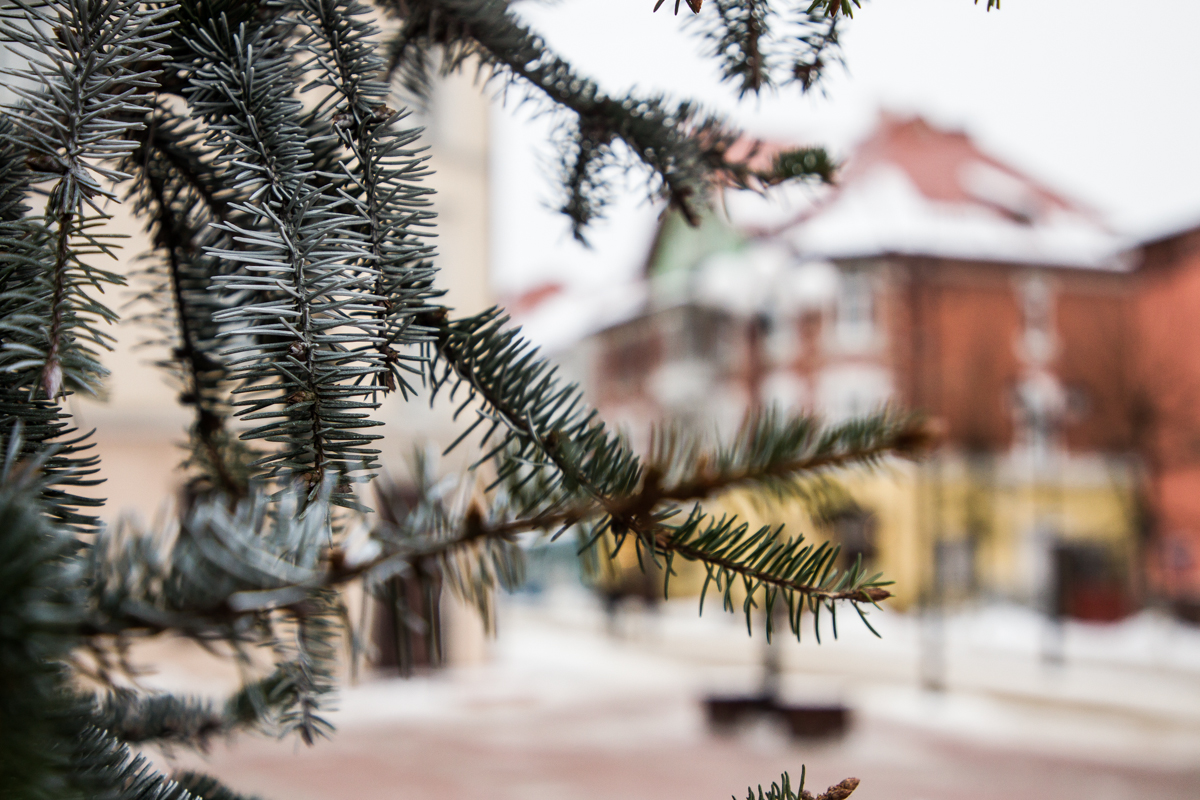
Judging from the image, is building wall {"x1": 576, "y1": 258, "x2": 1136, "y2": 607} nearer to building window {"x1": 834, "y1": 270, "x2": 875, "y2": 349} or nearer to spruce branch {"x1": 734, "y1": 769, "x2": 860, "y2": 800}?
building window {"x1": 834, "y1": 270, "x2": 875, "y2": 349}

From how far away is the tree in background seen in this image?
47 cm

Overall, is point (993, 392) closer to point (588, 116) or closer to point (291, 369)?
point (588, 116)

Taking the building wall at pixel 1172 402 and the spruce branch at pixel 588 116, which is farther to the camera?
the building wall at pixel 1172 402

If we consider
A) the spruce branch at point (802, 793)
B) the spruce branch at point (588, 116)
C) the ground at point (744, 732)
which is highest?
the spruce branch at point (588, 116)

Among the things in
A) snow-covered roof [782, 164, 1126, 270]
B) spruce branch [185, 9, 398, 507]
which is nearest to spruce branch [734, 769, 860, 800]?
spruce branch [185, 9, 398, 507]

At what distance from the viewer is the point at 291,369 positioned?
486mm

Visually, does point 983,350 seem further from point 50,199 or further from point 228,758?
point 50,199

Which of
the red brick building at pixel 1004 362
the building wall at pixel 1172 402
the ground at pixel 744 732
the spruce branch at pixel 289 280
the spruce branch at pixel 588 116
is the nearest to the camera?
the spruce branch at pixel 289 280

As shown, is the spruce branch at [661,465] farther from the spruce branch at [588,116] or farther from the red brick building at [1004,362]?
the red brick building at [1004,362]

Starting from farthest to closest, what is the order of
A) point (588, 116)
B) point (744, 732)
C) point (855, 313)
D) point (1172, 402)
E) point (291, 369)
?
point (855, 313), point (1172, 402), point (744, 732), point (588, 116), point (291, 369)

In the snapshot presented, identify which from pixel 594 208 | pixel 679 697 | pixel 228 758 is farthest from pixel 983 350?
pixel 594 208

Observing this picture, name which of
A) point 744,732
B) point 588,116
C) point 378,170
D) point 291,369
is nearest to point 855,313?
point 744,732

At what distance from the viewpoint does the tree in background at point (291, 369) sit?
47cm

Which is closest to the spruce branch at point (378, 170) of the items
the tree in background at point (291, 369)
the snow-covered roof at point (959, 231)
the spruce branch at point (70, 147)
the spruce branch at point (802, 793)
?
the tree in background at point (291, 369)
